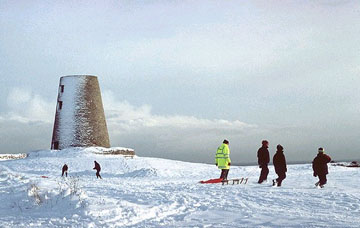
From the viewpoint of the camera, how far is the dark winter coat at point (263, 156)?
13945 millimetres

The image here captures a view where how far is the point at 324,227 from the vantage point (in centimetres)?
661

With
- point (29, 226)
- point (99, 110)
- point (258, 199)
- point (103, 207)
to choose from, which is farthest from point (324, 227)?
point (99, 110)

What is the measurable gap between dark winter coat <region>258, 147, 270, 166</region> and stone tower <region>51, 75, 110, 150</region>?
808 inches

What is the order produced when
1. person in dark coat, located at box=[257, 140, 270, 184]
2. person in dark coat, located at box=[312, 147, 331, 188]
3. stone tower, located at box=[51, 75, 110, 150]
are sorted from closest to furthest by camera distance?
person in dark coat, located at box=[312, 147, 331, 188] → person in dark coat, located at box=[257, 140, 270, 184] → stone tower, located at box=[51, 75, 110, 150]

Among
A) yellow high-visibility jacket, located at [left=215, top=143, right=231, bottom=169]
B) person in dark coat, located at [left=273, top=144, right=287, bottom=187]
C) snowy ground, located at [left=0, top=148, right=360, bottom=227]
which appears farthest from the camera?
yellow high-visibility jacket, located at [left=215, top=143, right=231, bottom=169]

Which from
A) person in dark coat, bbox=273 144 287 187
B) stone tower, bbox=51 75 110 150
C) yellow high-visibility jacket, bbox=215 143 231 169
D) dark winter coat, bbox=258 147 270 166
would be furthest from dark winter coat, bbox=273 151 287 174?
stone tower, bbox=51 75 110 150

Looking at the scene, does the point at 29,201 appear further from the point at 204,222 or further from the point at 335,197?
the point at 335,197

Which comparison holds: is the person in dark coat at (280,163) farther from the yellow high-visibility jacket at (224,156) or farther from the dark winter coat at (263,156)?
the yellow high-visibility jacket at (224,156)

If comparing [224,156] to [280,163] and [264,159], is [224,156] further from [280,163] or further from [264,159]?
[280,163]

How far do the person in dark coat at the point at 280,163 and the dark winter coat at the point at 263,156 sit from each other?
48 cm

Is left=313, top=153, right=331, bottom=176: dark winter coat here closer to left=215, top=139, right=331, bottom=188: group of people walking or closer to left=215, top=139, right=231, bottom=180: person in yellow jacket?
left=215, top=139, right=331, bottom=188: group of people walking

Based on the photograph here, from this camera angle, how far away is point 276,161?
1343 cm

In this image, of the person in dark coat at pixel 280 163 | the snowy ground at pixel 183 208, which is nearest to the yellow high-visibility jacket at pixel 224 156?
the person in dark coat at pixel 280 163

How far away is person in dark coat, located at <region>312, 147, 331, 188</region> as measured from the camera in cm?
1284
